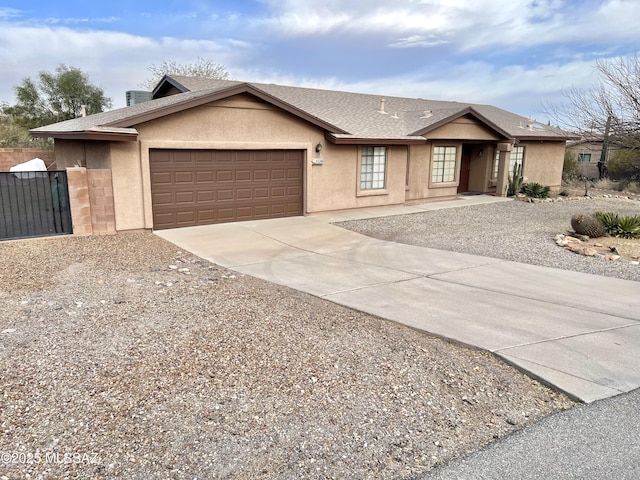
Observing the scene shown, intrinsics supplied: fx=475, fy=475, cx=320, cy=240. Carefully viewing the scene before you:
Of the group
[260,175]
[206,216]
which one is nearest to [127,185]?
[206,216]

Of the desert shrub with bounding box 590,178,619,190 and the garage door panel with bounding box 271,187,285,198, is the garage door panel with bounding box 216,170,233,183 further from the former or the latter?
the desert shrub with bounding box 590,178,619,190

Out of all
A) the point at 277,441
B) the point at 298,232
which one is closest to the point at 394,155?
the point at 298,232

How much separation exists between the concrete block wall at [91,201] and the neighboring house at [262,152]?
0.64 ft

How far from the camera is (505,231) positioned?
44.4ft

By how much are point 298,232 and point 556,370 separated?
29.1ft

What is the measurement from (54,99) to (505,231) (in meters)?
35.2

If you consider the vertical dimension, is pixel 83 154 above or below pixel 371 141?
below

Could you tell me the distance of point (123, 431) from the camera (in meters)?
3.78

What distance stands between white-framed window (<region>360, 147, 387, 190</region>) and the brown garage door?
113 inches

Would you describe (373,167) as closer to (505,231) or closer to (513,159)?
(505,231)

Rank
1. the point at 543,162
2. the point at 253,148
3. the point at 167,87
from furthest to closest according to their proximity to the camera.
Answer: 1. the point at 543,162
2. the point at 167,87
3. the point at 253,148

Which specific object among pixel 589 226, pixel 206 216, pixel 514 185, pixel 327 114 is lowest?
pixel 206 216

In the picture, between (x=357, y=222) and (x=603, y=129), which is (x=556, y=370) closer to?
(x=357, y=222)

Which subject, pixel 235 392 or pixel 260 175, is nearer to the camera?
pixel 235 392
